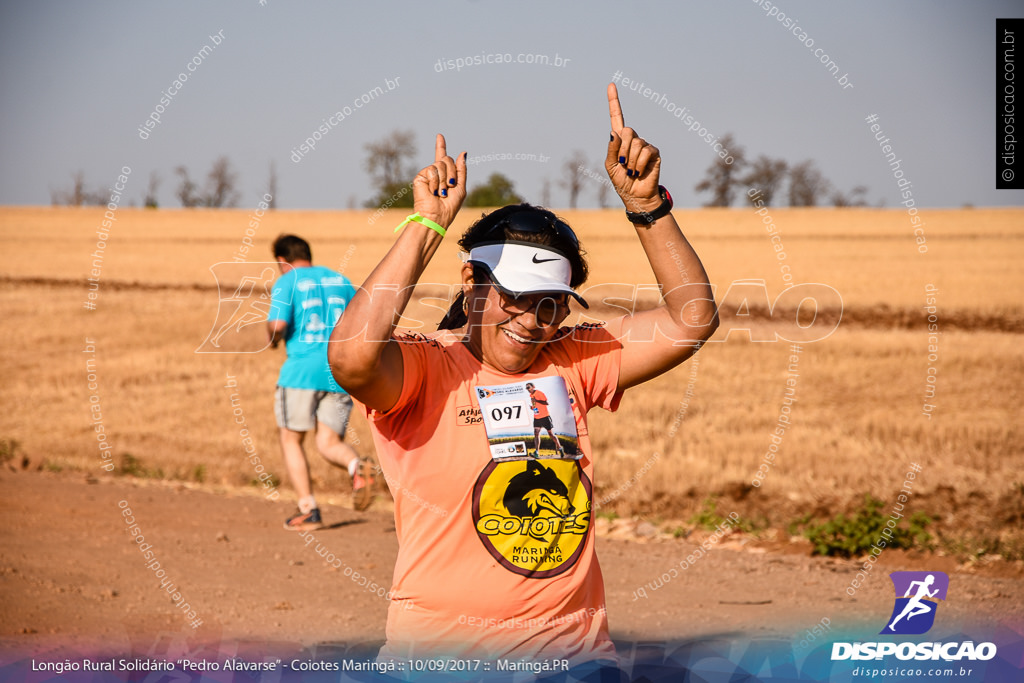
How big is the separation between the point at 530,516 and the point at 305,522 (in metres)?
4.90

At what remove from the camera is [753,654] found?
15.9 feet

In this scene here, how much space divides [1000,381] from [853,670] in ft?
33.1

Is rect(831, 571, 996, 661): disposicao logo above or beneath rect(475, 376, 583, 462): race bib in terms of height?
beneath

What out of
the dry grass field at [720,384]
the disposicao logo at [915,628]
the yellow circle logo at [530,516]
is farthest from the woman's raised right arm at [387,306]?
the disposicao logo at [915,628]

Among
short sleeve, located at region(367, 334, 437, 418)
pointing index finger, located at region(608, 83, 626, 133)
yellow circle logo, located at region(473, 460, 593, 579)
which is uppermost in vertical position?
pointing index finger, located at region(608, 83, 626, 133)

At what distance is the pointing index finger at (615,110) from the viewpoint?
2.74 metres

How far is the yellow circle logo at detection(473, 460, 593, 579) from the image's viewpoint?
8.16 feet

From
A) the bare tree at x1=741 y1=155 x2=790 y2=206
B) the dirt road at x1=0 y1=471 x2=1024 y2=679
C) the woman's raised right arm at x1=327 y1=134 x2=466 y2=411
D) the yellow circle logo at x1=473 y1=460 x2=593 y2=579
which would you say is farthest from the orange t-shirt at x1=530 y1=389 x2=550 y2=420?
the bare tree at x1=741 y1=155 x2=790 y2=206

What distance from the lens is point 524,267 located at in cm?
260

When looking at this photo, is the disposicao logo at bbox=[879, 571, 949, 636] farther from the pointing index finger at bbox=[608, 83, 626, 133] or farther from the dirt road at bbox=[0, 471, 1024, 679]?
the pointing index finger at bbox=[608, 83, 626, 133]

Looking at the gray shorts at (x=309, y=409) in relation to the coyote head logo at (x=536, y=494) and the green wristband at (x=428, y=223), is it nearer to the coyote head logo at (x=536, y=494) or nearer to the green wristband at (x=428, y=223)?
the coyote head logo at (x=536, y=494)

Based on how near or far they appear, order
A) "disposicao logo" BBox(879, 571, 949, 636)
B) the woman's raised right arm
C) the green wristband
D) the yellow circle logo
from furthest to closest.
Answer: "disposicao logo" BBox(879, 571, 949, 636)
the yellow circle logo
the green wristband
the woman's raised right arm

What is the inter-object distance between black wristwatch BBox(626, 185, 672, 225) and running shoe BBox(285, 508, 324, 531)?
495 centimetres

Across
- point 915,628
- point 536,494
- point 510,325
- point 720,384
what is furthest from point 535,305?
point 720,384
